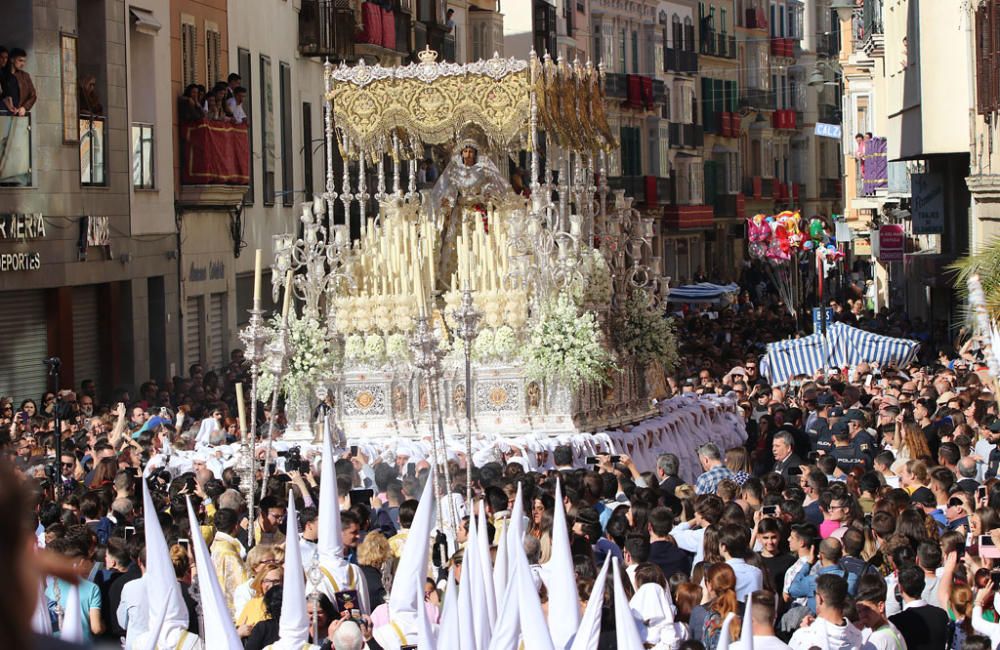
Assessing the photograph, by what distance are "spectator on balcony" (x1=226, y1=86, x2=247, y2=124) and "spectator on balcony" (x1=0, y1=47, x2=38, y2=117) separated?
627 cm

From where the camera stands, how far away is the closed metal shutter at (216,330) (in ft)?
98.0

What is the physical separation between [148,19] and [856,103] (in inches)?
1096

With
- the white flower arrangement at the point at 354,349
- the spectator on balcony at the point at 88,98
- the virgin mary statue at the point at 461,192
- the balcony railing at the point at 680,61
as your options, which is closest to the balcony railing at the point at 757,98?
the balcony railing at the point at 680,61

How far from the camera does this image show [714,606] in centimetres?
761

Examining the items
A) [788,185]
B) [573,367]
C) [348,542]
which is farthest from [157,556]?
[788,185]

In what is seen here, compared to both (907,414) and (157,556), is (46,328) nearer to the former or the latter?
(907,414)

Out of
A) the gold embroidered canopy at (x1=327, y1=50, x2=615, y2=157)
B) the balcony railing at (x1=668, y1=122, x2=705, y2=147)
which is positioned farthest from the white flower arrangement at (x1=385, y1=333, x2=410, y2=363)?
the balcony railing at (x1=668, y1=122, x2=705, y2=147)

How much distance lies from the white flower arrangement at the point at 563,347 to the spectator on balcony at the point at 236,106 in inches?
478

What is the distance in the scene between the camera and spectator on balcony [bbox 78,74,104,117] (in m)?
24.3

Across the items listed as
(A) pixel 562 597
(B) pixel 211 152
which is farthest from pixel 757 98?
(A) pixel 562 597

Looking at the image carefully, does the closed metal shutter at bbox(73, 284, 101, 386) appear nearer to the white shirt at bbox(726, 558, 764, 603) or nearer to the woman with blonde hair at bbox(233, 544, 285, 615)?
the woman with blonde hair at bbox(233, 544, 285, 615)

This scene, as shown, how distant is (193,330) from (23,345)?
19.5 ft

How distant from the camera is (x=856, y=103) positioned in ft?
164

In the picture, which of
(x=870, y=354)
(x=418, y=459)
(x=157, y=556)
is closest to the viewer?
(x=157, y=556)
